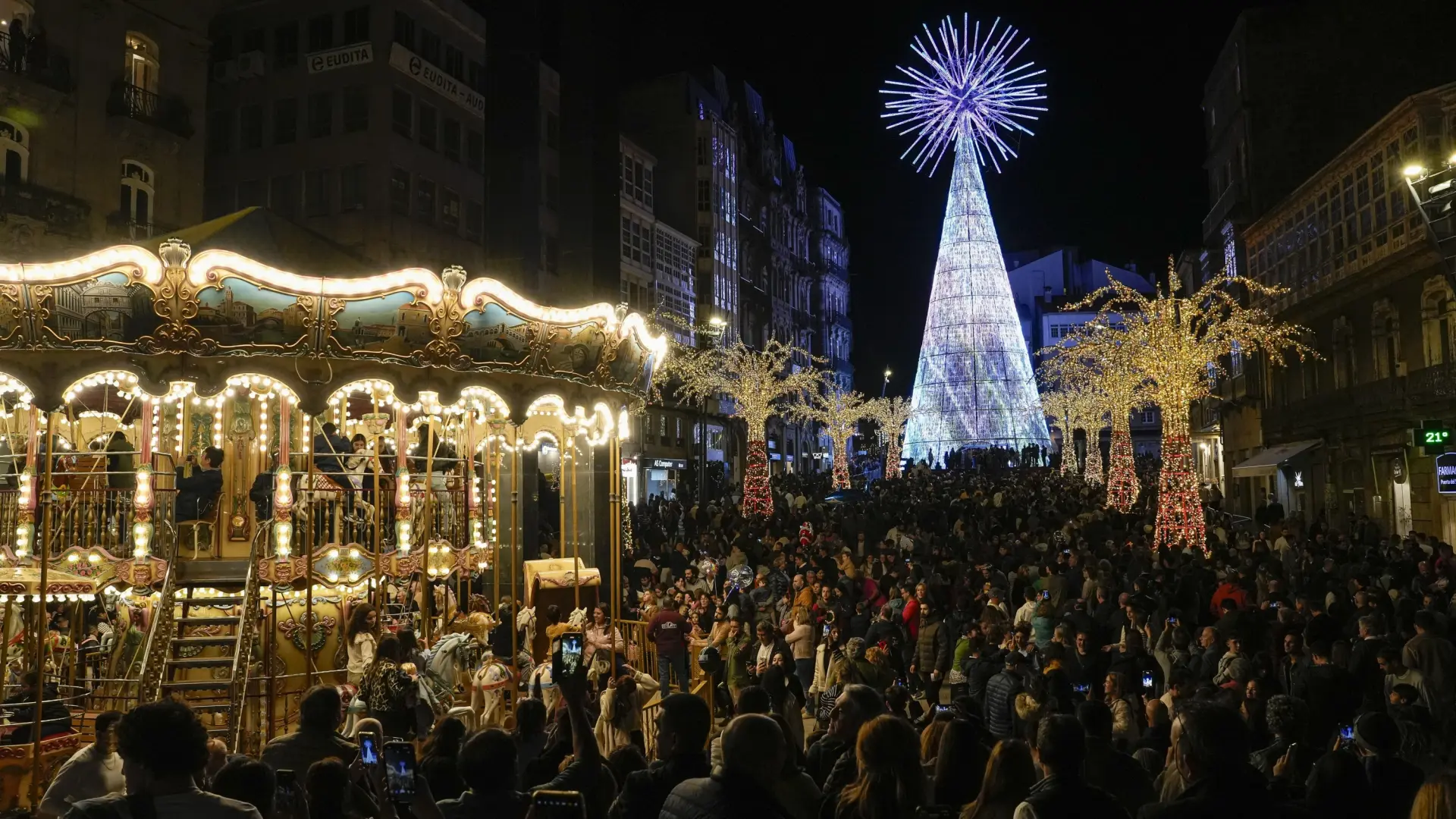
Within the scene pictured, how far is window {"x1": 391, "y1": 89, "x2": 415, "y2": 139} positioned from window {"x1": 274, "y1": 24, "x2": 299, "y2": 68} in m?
3.65

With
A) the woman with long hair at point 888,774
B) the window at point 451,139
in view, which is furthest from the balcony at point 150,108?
the woman with long hair at point 888,774

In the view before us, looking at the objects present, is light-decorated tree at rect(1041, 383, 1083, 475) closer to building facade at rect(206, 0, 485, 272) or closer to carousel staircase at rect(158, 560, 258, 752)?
building facade at rect(206, 0, 485, 272)

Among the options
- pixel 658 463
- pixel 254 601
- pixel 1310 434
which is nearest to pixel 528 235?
pixel 254 601

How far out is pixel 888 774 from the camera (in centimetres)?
480

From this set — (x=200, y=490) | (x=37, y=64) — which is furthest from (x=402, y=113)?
(x=200, y=490)

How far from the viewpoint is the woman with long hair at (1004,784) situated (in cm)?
483

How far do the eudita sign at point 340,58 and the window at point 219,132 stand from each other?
3.58 m

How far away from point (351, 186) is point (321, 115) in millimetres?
2651

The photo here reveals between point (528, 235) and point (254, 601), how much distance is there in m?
7.27

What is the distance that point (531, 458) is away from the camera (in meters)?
21.2

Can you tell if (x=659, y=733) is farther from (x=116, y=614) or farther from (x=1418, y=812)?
(x=116, y=614)

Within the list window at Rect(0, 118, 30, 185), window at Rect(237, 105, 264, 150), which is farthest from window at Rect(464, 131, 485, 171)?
window at Rect(0, 118, 30, 185)

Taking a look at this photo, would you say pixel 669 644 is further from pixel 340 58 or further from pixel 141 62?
pixel 340 58

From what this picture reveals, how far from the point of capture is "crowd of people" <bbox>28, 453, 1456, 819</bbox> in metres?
4.50
